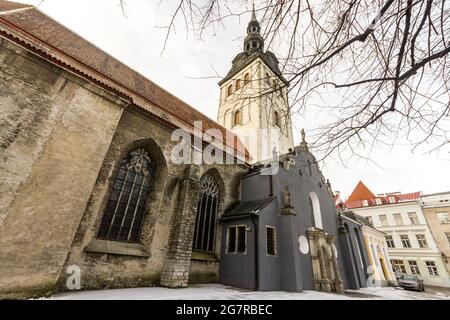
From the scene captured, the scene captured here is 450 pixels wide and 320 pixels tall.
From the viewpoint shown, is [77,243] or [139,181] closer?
[77,243]

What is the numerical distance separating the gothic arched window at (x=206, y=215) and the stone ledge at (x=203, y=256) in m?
0.26

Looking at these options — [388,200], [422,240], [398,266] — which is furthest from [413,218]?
→ [398,266]

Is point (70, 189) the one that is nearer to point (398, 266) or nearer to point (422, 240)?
point (398, 266)

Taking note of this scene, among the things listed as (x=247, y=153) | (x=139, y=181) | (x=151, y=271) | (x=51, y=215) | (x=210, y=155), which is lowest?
(x=151, y=271)

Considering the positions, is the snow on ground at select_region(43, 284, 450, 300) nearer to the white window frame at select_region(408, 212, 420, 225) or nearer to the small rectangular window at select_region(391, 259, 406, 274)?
the small rectangular window at select_region(391, 259, 406, 274)

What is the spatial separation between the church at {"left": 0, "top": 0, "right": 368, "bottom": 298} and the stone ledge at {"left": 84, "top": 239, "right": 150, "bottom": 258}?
0.05m

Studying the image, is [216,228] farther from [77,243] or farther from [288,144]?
[288,144]

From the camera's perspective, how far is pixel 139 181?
9.55 m

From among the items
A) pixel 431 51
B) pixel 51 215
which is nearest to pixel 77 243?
pixel 51 215

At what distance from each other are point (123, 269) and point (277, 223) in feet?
24.2

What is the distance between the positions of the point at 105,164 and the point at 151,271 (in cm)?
452

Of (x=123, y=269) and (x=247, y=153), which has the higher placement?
(x=247, y=153)
